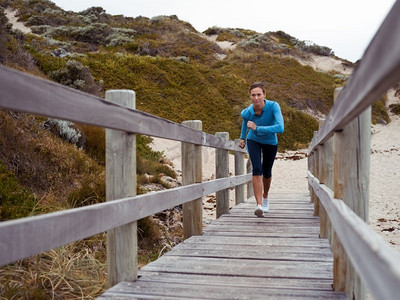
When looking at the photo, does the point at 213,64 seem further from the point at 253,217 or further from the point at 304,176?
the point at 253,217

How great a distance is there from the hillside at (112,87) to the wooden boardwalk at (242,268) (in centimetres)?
48

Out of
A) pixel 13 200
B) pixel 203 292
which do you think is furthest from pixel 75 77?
pixel 203 292

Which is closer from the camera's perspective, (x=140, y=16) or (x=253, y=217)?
(x=253, y=217)

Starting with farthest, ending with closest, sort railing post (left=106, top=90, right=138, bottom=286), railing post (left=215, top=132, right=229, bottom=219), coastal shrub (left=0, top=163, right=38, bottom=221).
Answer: railing post (left=215, top=132, right=229, bottom=219), coastal shrub (left=0, top=163, right=38, bottom=221), railing post (left=106, top=90, right=138, bottom=286)

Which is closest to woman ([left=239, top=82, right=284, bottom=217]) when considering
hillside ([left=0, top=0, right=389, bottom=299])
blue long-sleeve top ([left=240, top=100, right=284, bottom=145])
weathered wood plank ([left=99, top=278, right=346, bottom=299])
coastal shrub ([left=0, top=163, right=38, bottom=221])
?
blue long-sleeve top ([left=240, top=100, right=284, bottom=145])

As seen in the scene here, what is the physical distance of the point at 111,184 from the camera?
2.79m

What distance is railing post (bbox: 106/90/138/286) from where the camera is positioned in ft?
9.18

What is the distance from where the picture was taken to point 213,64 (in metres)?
31.2

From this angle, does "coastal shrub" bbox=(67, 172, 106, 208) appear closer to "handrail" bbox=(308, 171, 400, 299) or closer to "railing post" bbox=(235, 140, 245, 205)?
"railing post" bbox=(235, 140, 245, 205)

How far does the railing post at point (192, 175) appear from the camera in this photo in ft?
14.6

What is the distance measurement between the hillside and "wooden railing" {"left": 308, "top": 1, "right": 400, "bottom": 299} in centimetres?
178

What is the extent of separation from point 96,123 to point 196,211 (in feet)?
8.55

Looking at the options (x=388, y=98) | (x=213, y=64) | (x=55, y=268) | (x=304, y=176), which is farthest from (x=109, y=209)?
(x=388, y=98)

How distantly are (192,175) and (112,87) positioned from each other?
1705 cm
